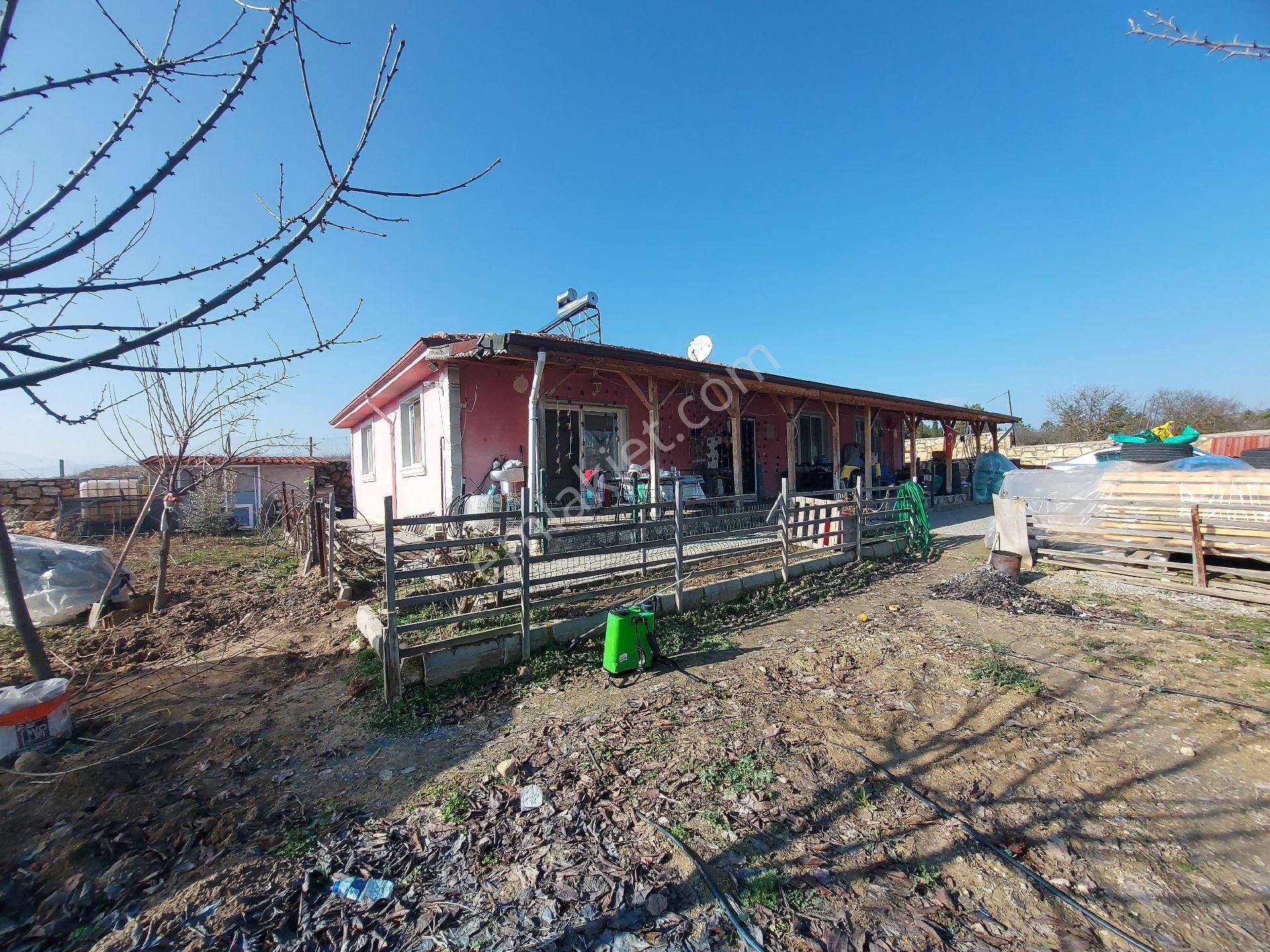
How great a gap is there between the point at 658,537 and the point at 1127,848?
4112 millimetres

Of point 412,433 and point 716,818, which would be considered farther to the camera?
point 412,433

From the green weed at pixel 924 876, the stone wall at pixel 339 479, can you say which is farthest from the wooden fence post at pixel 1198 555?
the stone wall at pixel 339 479

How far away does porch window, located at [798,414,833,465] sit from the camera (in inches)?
561

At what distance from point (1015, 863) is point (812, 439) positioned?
44.1 ft

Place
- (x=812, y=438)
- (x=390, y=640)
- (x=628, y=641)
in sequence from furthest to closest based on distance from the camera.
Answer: (x=812, y=438)
(x=628, y=641)
(x=390, y=640)

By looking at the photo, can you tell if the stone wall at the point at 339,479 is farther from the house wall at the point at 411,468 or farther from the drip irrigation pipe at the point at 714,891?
the drip irrigation pipe at the point at 714,891

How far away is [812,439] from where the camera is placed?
48.4 ft

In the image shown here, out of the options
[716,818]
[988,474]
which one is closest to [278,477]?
[716,818]

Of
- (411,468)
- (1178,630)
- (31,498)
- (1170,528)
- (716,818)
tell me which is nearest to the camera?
(716,818)

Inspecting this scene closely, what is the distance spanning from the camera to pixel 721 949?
176cm

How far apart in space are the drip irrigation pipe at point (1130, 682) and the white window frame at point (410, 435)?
27.8 ft

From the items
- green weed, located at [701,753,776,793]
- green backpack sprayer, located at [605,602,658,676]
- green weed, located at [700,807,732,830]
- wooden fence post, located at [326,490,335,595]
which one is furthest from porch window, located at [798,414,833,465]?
green weed, located at [700,807,732,830]

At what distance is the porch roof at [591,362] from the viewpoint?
6441 mm

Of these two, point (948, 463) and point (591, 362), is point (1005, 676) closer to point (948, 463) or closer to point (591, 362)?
point (591, 362)
